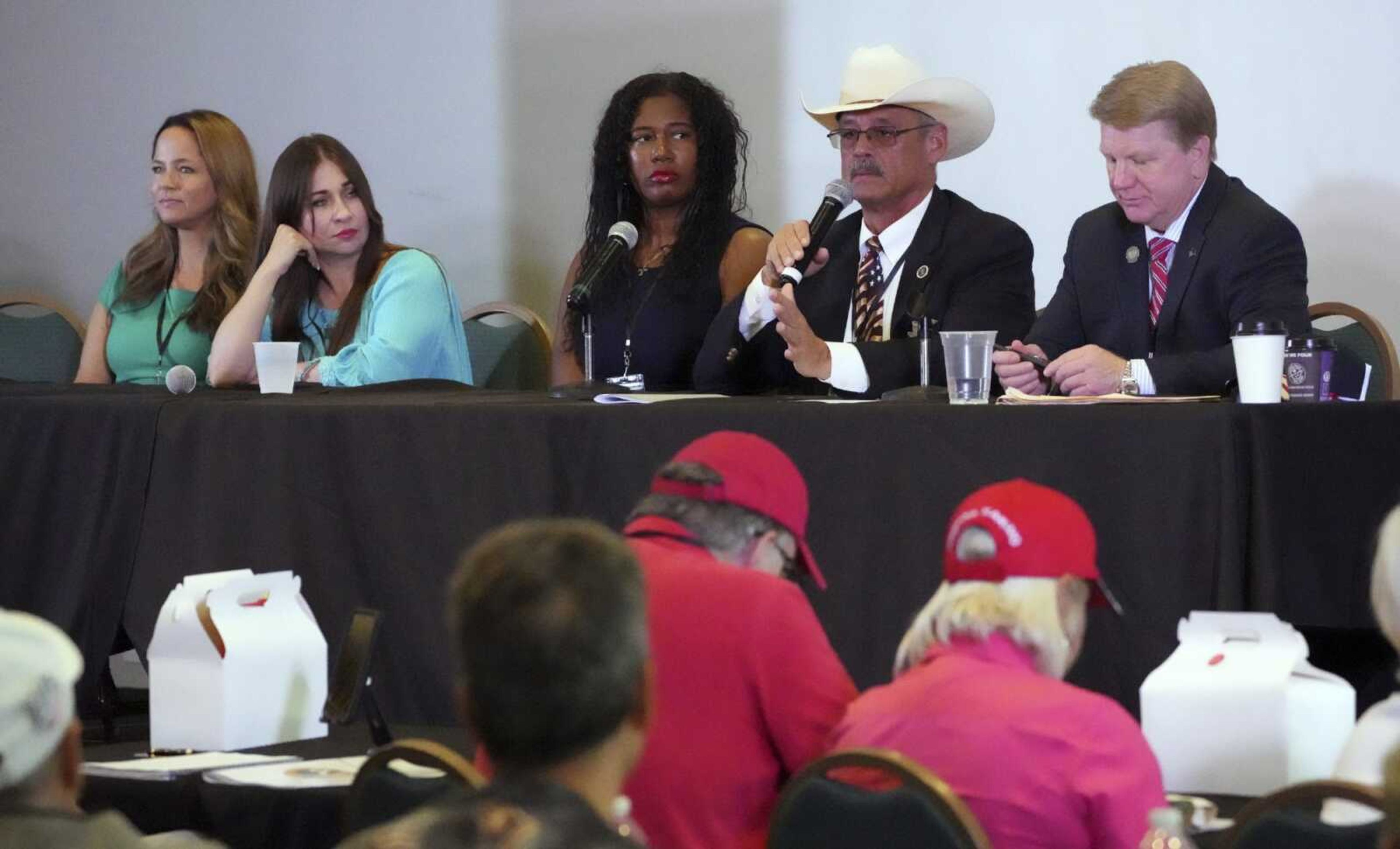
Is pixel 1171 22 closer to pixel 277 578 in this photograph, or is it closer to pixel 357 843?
pixel 277 578

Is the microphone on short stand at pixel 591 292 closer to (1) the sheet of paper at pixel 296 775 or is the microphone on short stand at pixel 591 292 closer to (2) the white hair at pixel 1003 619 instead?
(1) the sheet of paper at pixel 296 775

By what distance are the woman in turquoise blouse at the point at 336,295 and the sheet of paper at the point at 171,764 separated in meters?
1.39

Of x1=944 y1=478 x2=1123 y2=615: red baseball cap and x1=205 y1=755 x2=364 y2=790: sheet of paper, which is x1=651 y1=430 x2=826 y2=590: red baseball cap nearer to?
x1=944 y1=478 x2=1123 y2=615: red baseball cap

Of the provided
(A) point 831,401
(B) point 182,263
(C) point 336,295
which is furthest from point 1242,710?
(B) point 182,263

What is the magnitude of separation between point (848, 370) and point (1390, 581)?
1.75 meters

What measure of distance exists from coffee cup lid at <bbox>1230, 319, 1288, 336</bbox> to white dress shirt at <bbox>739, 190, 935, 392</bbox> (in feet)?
2.59

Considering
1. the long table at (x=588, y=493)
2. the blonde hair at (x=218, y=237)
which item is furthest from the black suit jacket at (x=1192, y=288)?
the blonde hair at (x=218, y=237)

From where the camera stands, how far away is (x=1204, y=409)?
7.48 feet

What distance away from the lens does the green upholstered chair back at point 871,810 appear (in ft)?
4.82

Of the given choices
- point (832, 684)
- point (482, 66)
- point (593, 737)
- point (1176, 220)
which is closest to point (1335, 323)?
point (1176, 220)

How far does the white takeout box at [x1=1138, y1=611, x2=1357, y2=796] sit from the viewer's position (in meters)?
1.83

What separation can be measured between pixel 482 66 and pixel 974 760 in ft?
12.7

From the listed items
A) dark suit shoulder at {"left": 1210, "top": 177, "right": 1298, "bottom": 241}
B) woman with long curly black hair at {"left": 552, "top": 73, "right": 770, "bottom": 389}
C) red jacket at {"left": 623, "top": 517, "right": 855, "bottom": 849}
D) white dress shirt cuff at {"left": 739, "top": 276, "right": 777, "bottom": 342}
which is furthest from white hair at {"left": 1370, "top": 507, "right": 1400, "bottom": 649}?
woman with long curly black hair at {"left": 552, "top": 73, "right": 770, "bottom": 389}

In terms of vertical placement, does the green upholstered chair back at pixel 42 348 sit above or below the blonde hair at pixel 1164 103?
below
